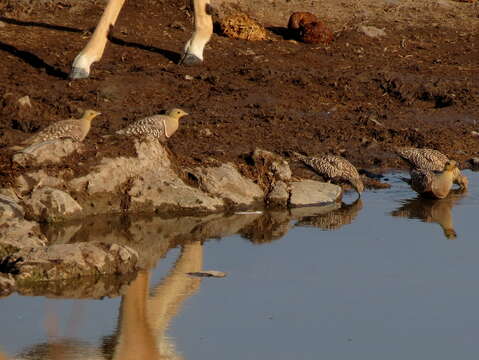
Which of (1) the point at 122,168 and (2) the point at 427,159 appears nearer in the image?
(1) the point at 122,168

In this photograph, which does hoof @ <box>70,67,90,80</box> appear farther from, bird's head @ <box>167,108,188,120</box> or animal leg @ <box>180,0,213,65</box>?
bird's head @ <box>167,108,188,120</box>

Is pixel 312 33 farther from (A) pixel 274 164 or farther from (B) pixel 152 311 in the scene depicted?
(B) pixel 152 311

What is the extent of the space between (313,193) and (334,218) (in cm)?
62

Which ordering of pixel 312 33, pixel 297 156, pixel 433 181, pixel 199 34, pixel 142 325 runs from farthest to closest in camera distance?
pixel 312 33
pixel 199 34
pixel 297 156
pixel 433 181
pixel 142 325

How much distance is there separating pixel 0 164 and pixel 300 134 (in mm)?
4396

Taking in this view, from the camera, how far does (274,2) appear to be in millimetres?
19781

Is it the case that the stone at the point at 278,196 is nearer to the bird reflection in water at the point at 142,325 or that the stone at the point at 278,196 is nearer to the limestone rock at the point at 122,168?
the limestone rock at the point at 122,168

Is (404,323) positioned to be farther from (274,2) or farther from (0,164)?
(274,2)

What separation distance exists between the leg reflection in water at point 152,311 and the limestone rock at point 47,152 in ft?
6.22

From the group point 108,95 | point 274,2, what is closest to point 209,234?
point 108,95

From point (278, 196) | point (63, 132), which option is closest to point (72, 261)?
point (63, 132)

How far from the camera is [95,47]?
1598cm

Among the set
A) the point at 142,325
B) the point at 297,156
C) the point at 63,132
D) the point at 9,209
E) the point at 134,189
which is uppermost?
the point at 142,325

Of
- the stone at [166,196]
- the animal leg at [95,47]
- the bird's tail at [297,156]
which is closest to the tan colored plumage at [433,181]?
the bird's tail at [297,156]
